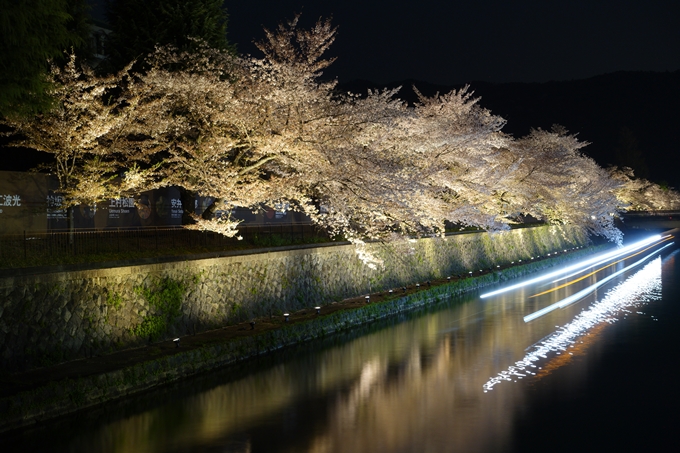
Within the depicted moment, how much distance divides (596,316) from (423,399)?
1170cm

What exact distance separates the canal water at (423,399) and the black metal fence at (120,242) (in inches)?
148

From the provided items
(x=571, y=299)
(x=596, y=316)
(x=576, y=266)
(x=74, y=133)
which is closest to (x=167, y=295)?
(x=74, y=133)

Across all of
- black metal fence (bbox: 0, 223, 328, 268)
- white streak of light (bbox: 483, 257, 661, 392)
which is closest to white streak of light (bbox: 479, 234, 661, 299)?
white streak of light (bbox: 483, 257, 661, 392)

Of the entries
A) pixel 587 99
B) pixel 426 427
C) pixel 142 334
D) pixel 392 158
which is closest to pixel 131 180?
pixel 142 334

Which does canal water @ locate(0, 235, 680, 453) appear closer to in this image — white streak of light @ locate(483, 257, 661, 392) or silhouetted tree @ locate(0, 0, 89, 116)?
white streak of light @ locate(483, 257, 661, 392)

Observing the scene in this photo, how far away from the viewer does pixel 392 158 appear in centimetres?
2288

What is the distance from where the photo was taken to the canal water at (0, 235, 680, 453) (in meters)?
9.95

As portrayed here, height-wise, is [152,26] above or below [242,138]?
above

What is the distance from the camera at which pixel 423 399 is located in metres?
12.3

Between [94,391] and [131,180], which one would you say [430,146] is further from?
[94,391]

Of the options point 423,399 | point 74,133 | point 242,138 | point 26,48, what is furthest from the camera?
point 242,138

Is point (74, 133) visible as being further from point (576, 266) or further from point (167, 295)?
point (576, 266)

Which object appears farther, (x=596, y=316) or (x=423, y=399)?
(x=596, y=316)

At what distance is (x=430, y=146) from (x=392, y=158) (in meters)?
3.27
